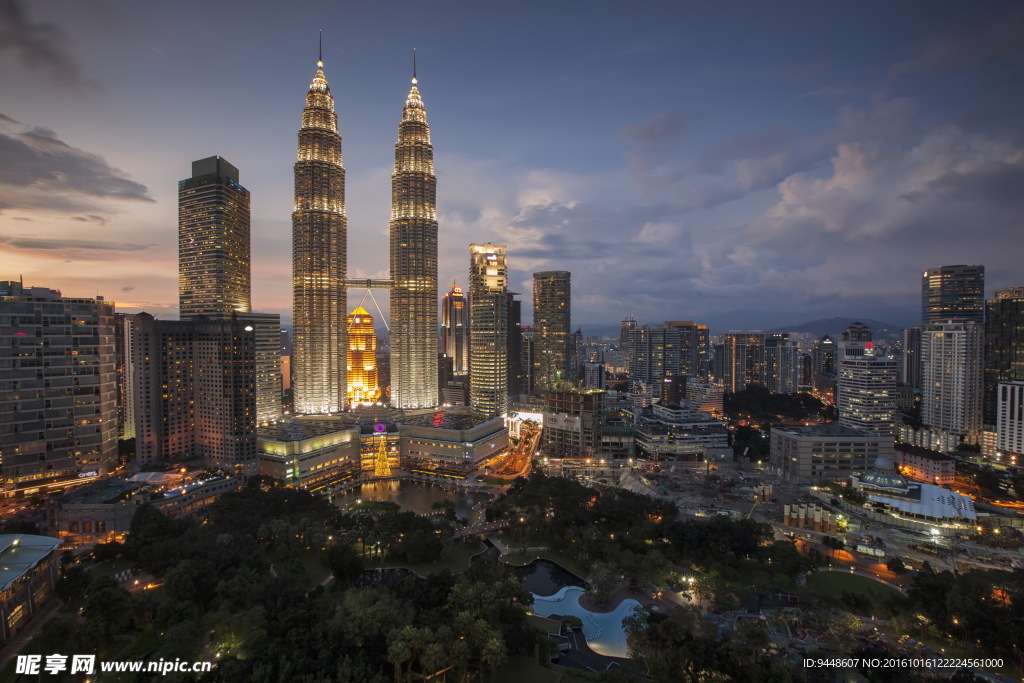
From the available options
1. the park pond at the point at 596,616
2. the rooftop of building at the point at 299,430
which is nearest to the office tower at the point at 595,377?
the rooftop of building at the point at 299,430

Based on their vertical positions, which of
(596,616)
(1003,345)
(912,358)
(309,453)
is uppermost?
(1003,345)

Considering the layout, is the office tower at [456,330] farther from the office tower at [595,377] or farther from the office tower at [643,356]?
the office tower at [643,356]

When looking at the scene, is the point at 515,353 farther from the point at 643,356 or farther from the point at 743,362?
the point at 743,362

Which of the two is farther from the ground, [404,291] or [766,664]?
[404,291]

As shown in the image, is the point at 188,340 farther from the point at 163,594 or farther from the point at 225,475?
the point at 163,594

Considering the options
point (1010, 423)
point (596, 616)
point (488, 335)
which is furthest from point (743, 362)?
point (596, 616)

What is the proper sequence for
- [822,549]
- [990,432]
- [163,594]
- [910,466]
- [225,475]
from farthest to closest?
1. [990,432]
2. [910,466]
3. [225,475]
4. [822,549]
5. [163,594]

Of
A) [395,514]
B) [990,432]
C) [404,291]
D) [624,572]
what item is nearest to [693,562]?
[624,572]
